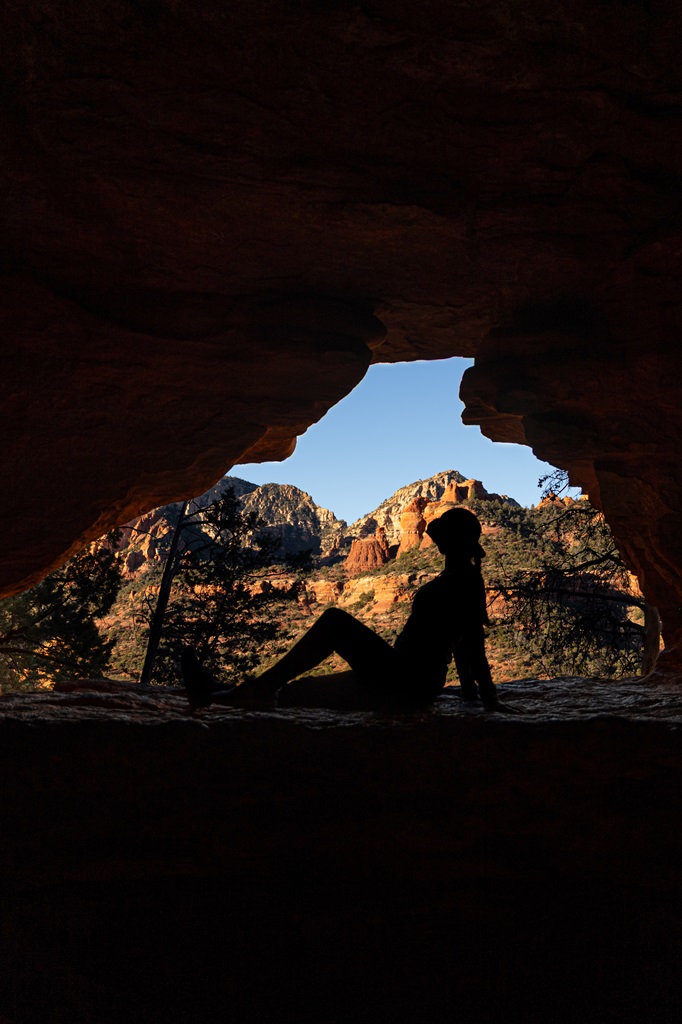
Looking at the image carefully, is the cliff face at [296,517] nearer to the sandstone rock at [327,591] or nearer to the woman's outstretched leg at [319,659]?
the sandstone rock at [327,591]

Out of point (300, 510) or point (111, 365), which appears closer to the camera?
point (111, 365)

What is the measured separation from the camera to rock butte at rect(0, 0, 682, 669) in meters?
3.56

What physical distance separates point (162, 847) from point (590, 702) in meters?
2.44

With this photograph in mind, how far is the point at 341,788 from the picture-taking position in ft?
9.27

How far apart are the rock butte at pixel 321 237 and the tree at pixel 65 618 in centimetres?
515

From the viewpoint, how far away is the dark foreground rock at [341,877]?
2787mm

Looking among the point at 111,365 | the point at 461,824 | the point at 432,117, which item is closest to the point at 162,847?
the point at 461,824

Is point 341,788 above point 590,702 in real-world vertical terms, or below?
below

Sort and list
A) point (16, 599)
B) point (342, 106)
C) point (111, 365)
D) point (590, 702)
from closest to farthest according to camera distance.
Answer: point (590, 702)
point (342, 106)
point (111, 365)
point (16, 599)

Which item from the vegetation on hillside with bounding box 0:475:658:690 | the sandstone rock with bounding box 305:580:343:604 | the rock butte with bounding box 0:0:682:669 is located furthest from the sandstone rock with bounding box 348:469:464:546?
the rock butte with bounding box 0:0:682:669

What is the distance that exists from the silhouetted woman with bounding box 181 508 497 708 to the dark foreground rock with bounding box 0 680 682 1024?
0.49 meters

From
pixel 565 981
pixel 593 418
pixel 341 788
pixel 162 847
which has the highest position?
pixel 593 418

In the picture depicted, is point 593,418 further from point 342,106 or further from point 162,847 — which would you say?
point 162,847

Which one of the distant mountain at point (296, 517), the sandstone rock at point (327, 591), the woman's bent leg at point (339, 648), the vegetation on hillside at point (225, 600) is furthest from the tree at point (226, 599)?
the distant mountain at point (296, 517)
